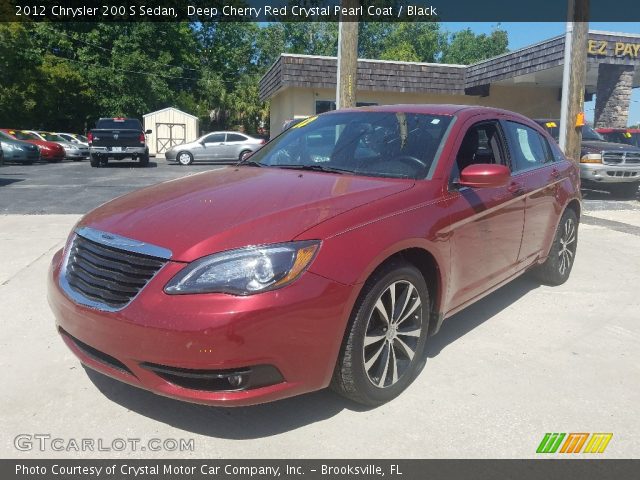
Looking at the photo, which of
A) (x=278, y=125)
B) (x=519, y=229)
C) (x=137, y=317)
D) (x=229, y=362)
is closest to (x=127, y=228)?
(x=137, y=317)

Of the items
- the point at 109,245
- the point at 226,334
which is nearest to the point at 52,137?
the point at 109,245

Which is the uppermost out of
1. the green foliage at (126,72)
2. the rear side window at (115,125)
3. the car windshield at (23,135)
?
the green foliage at (126,72)

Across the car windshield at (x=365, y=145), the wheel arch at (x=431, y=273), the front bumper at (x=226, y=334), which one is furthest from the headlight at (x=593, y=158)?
the front bumper at (x=226, y=334)

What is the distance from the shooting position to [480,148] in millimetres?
3859

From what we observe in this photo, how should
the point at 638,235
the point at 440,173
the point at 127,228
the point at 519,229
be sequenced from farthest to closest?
the point at 638,235
the point at 519,229
the point at 440,173
the point at 127,228

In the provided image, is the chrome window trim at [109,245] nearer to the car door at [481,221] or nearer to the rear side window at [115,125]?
the car door at [481,221]

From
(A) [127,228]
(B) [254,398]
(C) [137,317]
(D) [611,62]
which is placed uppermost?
(D) [611,62]

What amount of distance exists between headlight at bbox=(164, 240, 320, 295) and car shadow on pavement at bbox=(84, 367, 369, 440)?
31.5 inches

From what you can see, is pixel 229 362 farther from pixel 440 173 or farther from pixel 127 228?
pixel 440 173

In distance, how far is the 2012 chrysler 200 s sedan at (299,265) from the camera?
2.39 metres

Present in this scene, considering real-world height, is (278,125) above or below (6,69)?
below

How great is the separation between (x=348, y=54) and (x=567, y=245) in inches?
245
